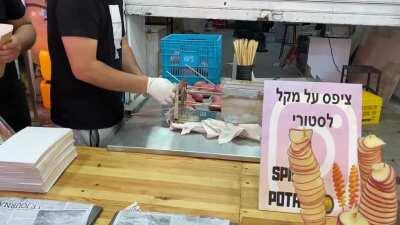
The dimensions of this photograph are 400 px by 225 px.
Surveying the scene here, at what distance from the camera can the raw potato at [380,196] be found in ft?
1.86

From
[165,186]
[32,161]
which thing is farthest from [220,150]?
[32,161]

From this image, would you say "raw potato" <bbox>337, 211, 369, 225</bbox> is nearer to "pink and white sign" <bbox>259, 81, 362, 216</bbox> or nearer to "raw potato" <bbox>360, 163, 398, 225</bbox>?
"raw potato" <bbox>360, 163, 398, 225</bbox>

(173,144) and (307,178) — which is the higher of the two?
(307,178)

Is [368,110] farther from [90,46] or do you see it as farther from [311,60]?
[90,46]

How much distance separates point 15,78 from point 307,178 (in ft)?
4.37

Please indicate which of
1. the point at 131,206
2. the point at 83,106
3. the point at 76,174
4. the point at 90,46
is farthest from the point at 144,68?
the point at 131,206

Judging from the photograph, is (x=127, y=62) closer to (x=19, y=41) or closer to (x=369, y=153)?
(x=19, y=41)

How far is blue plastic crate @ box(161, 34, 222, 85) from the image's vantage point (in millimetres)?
1960

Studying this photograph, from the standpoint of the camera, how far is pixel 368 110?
1.88 metres

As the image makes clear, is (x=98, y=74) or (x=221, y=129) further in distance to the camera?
(x=221, y=129)

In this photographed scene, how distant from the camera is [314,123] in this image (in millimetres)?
853

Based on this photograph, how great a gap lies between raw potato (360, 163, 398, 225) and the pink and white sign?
0.20 metres

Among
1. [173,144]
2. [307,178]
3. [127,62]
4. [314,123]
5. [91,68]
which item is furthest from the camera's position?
[127,62]

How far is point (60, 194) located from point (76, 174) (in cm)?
11
